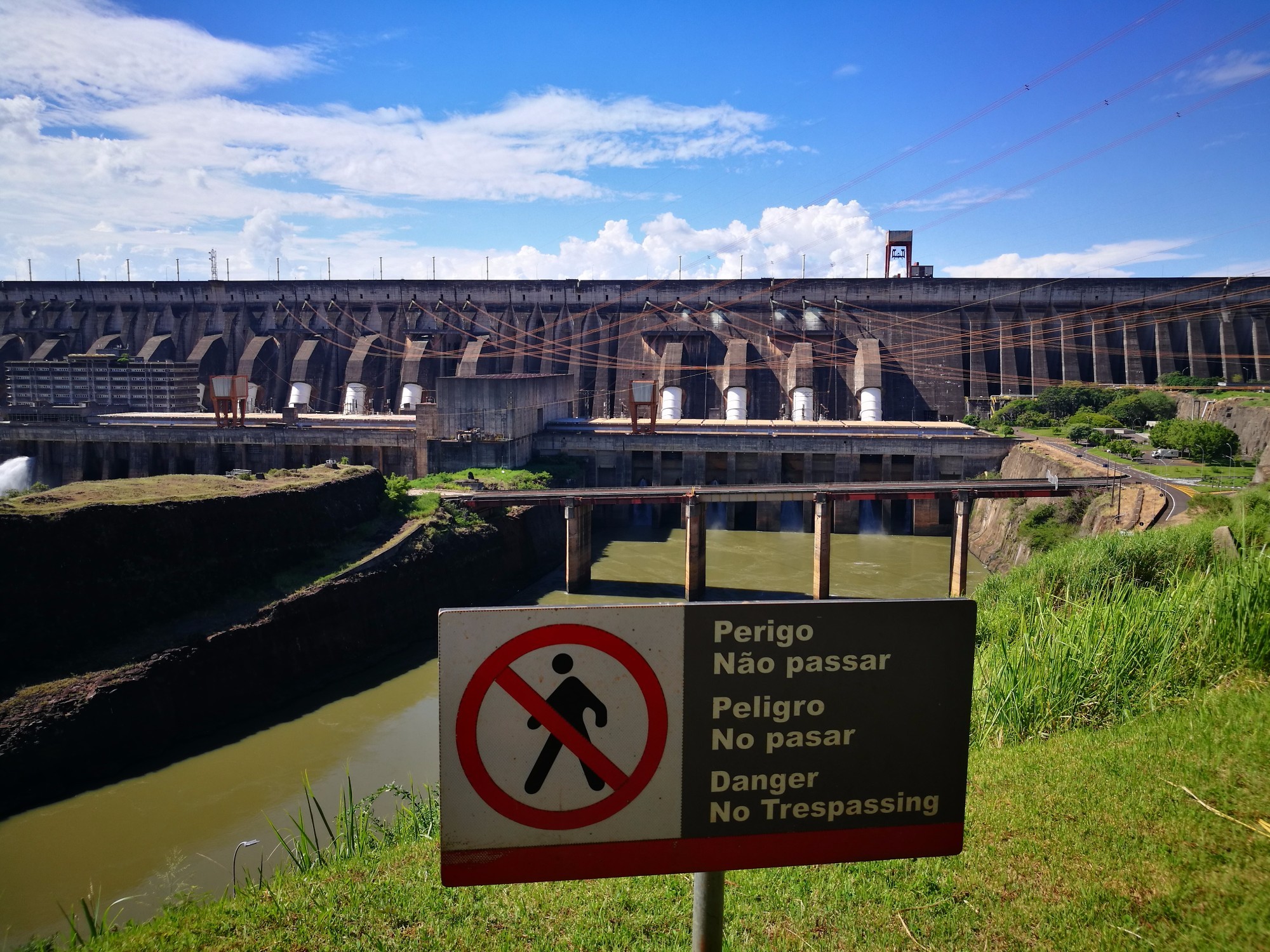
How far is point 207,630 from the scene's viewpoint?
14844mm

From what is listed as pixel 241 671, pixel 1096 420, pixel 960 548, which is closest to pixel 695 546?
pixel 960 548

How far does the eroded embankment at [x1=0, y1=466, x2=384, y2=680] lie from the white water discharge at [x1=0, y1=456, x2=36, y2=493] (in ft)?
54.3

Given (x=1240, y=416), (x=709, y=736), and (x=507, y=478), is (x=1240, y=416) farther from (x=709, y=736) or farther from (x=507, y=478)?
(x=709, y=736)

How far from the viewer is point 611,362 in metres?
43.8

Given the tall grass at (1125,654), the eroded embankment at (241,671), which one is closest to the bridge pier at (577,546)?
the eroded embankment at (241,671)

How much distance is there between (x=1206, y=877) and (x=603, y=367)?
4066cm

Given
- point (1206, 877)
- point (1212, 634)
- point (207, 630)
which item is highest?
point (1212, 634)

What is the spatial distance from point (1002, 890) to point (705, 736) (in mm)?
2611

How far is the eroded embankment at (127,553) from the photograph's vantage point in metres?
13.3

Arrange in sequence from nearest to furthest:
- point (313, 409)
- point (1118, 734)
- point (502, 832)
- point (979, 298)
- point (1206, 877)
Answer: point (502, 832)
point (1206, 877)
point (1118, 734)
point (979, 298)
point (313, 409)

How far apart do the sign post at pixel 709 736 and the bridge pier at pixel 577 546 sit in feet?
63.8

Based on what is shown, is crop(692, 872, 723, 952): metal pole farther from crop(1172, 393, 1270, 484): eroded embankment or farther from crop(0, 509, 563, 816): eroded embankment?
crop(1172, 393, 1270, 484): eroded embankment

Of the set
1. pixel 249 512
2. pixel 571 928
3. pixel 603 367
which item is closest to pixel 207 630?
pixel 249 512

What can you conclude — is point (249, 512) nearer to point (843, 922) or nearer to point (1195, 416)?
point (843, 922)
